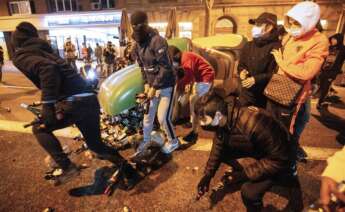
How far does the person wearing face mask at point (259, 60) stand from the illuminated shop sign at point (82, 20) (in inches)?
628

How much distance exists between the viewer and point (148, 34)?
9.61 ft

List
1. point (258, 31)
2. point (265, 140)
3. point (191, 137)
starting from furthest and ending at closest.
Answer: point (191, 137)
point (258, 31)
point (265, 140)

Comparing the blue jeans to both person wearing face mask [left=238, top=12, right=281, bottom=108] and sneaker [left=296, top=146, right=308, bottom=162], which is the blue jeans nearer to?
person wearing face mask [left=238, top=12, right=281, bottom=108]

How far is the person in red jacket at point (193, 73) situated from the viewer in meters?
3.77

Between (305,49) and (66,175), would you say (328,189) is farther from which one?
(66,175)

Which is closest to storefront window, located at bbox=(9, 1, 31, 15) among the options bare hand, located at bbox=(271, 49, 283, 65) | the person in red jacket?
the person in red jacket

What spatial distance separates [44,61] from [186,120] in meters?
3.17

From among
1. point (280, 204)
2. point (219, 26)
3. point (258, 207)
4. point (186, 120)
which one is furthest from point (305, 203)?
point (219, 26)

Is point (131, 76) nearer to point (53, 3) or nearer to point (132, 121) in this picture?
point (132, 121)

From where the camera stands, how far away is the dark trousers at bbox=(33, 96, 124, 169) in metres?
2.60

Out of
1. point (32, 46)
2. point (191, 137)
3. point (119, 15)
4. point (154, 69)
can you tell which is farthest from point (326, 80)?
point (119, 15)

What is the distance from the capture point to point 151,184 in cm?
293

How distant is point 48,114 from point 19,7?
77.1ft

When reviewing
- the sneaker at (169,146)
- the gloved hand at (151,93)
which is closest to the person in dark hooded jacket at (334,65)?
the sneaker at (169,146)
